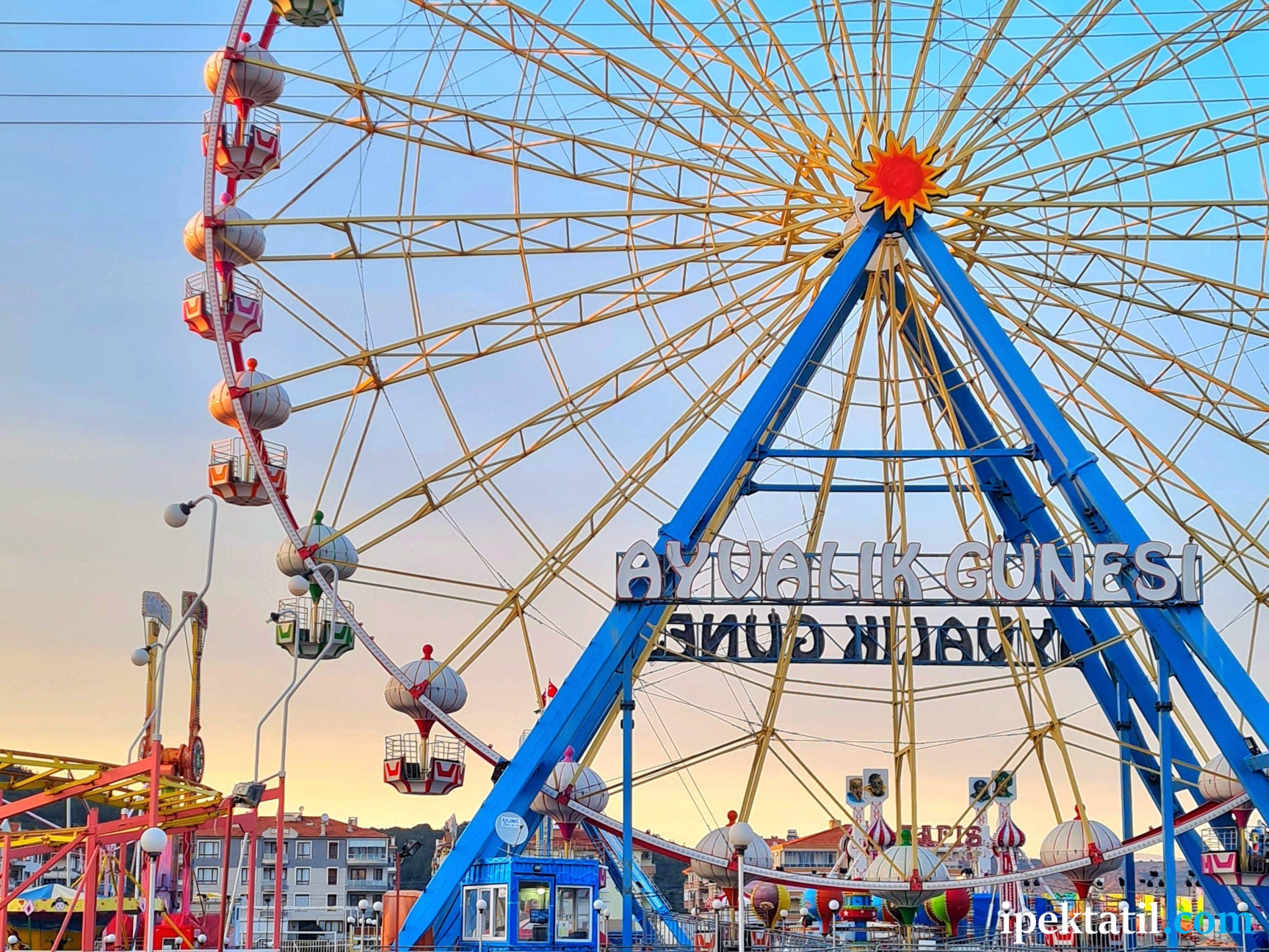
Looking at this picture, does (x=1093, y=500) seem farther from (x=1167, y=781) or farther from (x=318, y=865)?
(x=318, y=865)

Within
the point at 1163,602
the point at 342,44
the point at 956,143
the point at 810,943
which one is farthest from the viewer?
the point at 810,943

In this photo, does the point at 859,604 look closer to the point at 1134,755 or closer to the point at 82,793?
the point at 1134,755

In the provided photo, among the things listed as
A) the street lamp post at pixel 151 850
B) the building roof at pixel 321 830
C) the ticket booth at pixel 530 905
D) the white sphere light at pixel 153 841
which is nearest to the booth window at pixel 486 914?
the ticket booth at pixel 530 905

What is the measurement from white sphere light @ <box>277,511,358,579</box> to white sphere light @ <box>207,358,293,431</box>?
6.44 ft

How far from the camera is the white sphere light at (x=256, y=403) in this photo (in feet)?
102

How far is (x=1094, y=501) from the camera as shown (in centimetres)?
2902

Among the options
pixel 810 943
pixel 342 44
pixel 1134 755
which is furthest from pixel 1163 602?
pixel 342 44

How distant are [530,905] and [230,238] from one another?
494 inches

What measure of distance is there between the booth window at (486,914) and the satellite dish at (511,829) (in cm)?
76

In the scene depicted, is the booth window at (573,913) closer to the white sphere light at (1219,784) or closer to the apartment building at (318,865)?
the white sphere light at (1219,784)

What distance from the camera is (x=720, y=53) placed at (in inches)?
1294

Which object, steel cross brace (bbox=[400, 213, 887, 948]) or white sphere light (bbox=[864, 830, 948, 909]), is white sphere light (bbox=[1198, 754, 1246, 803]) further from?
steel cross brace (bbox=[400, 213, 887, 948])

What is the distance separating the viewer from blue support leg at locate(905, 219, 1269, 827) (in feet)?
91.1

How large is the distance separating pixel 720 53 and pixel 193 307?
34.8ft
